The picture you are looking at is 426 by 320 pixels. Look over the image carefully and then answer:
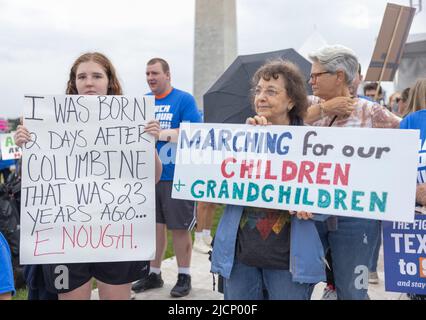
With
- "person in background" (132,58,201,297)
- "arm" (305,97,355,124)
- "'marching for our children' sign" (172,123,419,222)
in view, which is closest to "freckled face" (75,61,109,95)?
"'marching for our children' sign" (172,123,419,222)

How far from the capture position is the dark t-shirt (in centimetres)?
210

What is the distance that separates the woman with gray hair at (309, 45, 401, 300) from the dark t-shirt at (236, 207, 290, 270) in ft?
1.43

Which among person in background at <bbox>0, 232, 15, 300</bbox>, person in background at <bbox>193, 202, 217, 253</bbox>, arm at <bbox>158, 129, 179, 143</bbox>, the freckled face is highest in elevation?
the freckled face

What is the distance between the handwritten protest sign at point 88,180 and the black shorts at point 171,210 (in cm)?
151

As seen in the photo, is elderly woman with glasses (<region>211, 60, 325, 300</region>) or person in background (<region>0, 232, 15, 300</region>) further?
elderly woman with glasses (<region>211, 60, 325, 300</region>)

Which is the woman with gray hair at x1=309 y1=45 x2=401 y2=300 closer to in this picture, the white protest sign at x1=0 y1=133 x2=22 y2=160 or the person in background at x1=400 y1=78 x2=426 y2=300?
the person in background at x1=400 y1=78 x2=426 y2=300

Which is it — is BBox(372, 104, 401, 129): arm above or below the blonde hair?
below

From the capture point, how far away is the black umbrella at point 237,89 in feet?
11.7

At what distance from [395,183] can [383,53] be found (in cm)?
211

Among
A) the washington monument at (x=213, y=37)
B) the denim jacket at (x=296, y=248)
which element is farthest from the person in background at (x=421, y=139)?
the washington monument at (x=213, y=37)

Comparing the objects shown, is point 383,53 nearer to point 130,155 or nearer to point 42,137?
point 130,155

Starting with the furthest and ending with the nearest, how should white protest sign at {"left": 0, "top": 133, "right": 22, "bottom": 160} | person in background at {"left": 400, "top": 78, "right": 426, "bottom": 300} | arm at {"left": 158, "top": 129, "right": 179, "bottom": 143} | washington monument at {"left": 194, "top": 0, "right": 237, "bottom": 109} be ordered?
washington monument at {"left": 194, "top": 0, "right": 237, "bottom": 109}, white protest sign at {"left": 0, "top": 133, "right": 22, "bottom": 160}, arm at {"left": 158, "top": 129, "right": 179, "bottom": 143}, person in background at {"left": 400, "top": 78, "right": 426, "bottom": 300}

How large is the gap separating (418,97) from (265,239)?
1208mm

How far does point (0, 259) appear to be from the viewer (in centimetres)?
181
